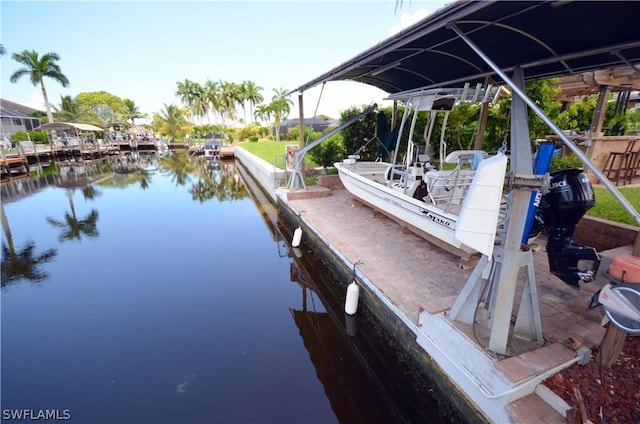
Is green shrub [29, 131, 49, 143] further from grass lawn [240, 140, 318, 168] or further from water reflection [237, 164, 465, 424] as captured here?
water reflection [237, 164, 465, 424]

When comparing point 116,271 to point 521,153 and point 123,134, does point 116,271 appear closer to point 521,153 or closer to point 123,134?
point 521,153

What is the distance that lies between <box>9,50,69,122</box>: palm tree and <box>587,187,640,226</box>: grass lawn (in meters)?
43.2

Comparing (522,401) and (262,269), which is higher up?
(522,401)

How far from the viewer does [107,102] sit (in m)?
58.7

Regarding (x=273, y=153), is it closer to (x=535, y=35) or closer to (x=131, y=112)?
(x=535, y=35)

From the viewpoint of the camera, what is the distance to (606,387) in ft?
7.09

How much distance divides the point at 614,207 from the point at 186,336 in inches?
276

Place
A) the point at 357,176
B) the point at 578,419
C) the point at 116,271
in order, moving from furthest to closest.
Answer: the point at 357,176 < the point at 116,271 < the point at 578,419

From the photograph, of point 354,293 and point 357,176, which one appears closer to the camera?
point 354,293

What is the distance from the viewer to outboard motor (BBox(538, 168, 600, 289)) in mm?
2826

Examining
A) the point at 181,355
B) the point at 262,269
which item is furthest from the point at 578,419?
the point at 262,269

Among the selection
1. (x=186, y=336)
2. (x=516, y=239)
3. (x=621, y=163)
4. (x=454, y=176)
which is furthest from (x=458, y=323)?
(x=621, y=163)

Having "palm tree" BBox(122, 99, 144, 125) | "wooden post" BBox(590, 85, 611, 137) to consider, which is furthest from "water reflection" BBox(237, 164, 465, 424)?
"palm tree" BBox(122, 99, 144, 125)

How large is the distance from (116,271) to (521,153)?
7137mm
